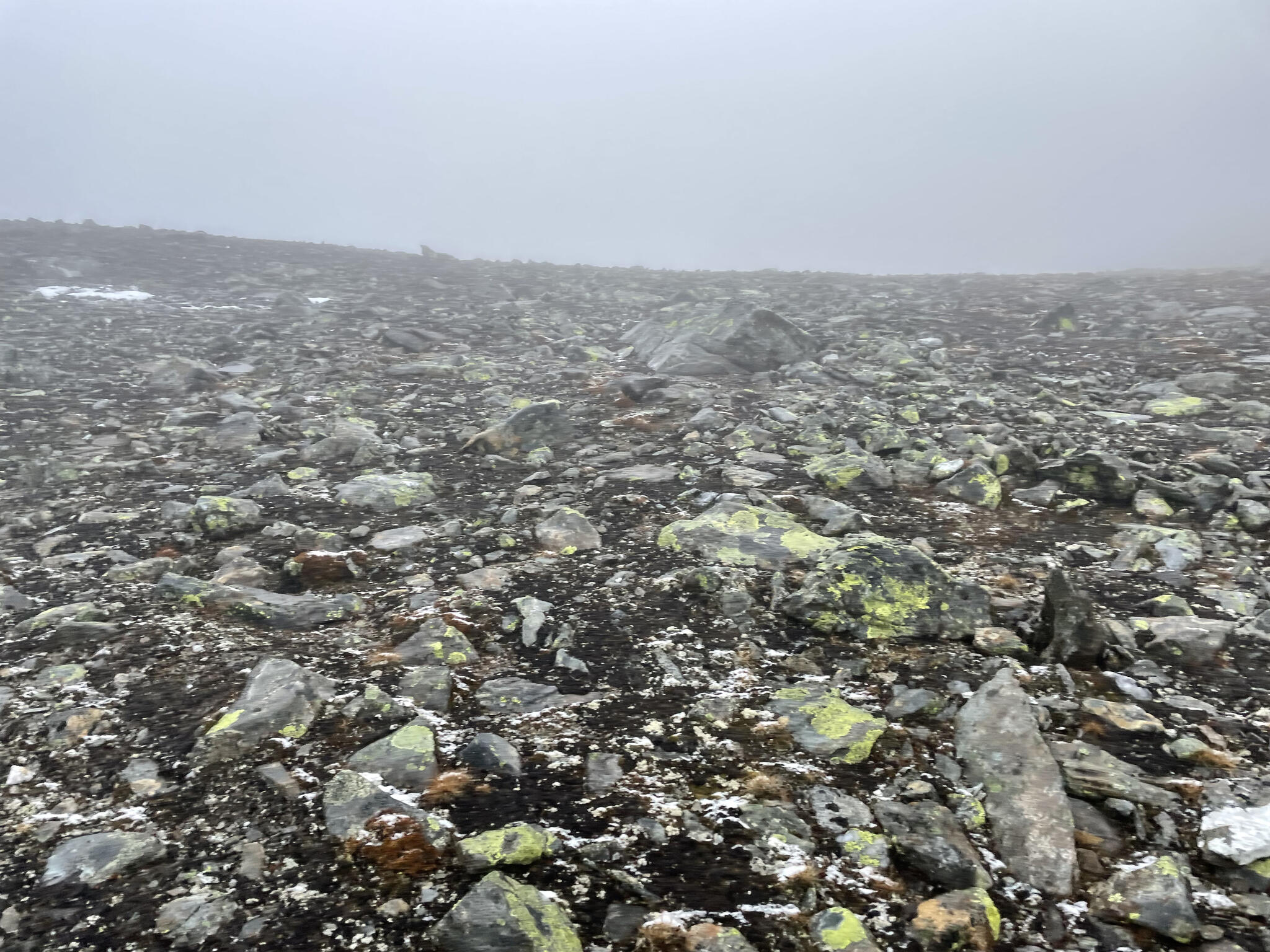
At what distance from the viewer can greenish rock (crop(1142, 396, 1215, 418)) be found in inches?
293

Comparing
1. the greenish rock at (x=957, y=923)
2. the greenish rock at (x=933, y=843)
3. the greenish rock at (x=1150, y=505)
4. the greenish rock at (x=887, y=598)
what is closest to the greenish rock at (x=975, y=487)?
the greenish rock at (x=1150, y=505)

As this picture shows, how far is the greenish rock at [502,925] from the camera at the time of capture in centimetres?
195

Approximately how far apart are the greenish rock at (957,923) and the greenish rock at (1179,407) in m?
7.39

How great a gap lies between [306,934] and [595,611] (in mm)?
2143

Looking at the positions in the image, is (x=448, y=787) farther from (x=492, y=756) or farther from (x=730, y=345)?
(x=730, y=345)

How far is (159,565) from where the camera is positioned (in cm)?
432

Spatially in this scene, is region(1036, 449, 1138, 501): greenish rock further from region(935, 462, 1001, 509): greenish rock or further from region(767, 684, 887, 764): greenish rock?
region(767, 684, 887, 764): greenish rock

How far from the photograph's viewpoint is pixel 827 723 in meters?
2.93

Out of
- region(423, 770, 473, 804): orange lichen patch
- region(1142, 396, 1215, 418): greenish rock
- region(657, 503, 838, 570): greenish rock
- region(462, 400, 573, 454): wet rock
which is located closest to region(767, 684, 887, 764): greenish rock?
region(657, 503, 838, 570): greenish rock

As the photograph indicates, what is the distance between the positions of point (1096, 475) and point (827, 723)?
3763 mm

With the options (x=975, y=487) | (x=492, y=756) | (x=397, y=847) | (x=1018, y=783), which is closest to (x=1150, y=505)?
(x=975, y=487)

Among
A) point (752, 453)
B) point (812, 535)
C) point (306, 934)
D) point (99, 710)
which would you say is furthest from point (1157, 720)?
point (99, 710)

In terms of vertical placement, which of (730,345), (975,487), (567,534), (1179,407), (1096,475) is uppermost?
(730,345)

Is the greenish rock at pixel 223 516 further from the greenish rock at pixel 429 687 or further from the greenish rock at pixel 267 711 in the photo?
the greenish rock at pixel 429 687
